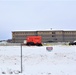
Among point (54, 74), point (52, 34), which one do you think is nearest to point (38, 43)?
point (54, 74)

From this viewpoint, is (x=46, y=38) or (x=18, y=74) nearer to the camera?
(x=18, y=74)

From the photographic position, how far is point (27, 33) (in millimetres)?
116438

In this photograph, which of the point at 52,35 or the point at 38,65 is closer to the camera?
the point at 38,65

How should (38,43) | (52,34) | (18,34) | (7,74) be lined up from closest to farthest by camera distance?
(7,74)
(38,43)
(18,34)
(52,34)

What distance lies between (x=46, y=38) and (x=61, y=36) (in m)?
8.60

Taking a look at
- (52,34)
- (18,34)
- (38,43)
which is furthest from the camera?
(52,34)

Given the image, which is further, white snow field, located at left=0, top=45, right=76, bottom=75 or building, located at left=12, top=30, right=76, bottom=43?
building, located at left=12, top=30, right=76, bottom=43

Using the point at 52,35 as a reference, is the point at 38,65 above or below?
below

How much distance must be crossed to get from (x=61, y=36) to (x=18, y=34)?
22120 millimetres

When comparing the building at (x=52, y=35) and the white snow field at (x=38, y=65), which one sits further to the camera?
the building at (x=52, y=35)

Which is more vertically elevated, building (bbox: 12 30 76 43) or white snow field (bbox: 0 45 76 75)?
building (bbox: 12 30 76 43)

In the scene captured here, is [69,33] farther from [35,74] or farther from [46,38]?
[35,74]

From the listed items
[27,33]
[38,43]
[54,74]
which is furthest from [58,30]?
[54,74]

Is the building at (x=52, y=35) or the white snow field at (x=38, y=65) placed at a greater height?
the building at (x=52, y=35)
